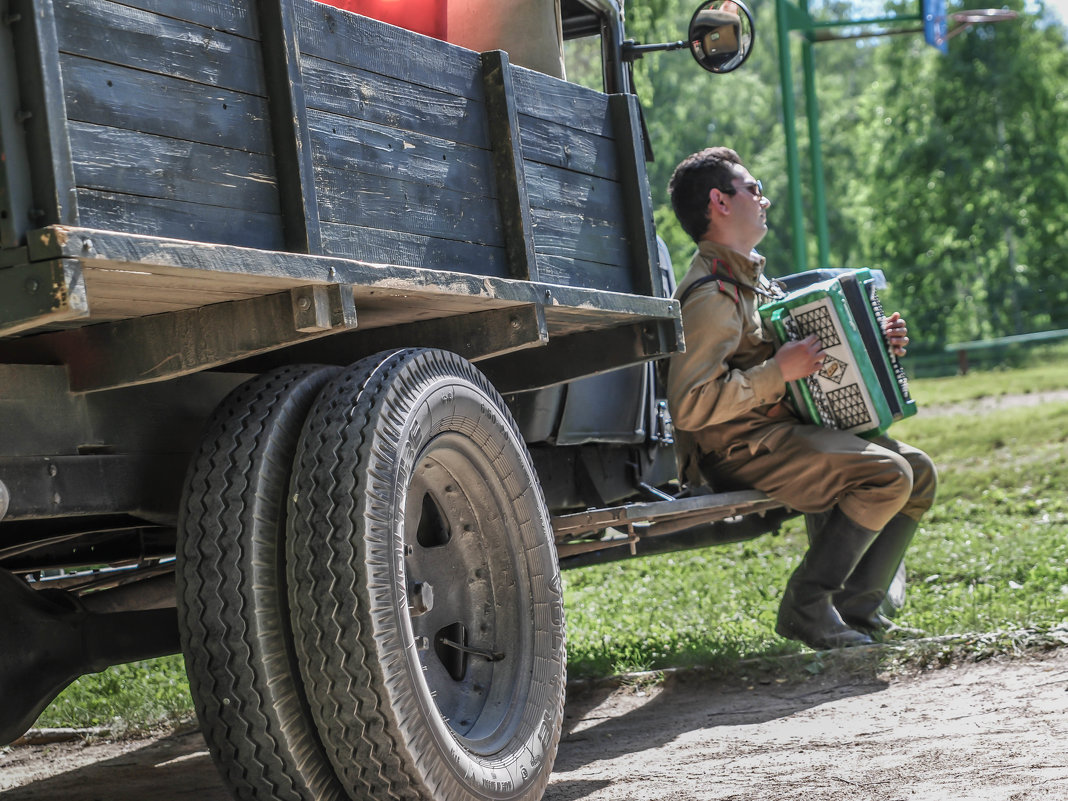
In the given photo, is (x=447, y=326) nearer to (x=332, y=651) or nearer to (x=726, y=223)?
(x=332, y=651)

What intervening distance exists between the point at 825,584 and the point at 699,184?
171 cm

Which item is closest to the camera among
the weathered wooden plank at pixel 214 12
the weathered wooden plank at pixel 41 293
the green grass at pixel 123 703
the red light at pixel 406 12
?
the weathered wooden plank at pixel 41 293

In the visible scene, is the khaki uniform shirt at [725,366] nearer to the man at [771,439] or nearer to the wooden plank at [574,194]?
the man at [771,439]

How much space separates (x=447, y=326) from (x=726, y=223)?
2166 mm

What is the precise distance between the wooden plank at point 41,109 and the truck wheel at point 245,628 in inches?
30.3

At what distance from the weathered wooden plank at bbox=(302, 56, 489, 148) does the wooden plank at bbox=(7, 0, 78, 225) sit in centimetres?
67

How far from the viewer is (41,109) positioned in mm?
2146

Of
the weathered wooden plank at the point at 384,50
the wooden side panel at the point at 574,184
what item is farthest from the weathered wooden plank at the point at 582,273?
the weathered wooden plank at the point at 384,50

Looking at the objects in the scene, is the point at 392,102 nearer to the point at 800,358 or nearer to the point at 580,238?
the point at 580,238

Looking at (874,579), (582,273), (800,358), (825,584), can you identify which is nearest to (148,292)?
(582,273)

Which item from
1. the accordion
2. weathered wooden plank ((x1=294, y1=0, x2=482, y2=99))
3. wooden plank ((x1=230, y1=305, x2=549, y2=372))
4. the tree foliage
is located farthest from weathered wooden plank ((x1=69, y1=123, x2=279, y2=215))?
the tree foliage

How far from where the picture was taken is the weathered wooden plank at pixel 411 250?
281 centimetres

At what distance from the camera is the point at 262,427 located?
9.28 ft

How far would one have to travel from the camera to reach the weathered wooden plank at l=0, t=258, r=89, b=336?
2074 millimetres
